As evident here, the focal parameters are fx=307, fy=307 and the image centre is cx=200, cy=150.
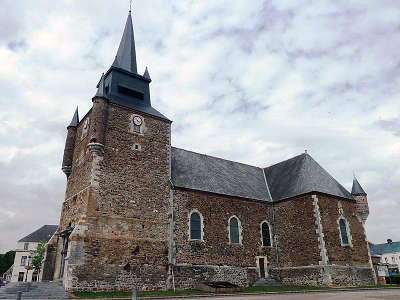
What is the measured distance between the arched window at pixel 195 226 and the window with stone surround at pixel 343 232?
427 inches

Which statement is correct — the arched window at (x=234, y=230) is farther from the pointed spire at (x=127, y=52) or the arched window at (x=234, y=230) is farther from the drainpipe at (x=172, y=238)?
the pointed spire at (x=127, y=52)

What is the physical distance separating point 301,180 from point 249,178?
480cm

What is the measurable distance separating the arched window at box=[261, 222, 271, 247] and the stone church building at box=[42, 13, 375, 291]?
0.11m

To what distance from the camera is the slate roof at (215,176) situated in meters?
22.8

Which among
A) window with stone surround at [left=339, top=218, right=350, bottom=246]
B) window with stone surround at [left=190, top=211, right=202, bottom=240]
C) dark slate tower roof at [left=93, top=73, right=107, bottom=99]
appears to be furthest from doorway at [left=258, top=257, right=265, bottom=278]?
dark slate tower roof at [left=93, top=73, right=107, bottom=99]

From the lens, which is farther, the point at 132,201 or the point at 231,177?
the point at 231,177

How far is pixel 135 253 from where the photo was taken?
717 inches

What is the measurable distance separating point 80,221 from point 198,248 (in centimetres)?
777

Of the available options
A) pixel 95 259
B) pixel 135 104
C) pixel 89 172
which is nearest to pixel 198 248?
pixel 95 259

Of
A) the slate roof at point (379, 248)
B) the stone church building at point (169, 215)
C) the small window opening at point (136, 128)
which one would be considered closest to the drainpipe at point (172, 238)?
the stone church building at point (169, 215)

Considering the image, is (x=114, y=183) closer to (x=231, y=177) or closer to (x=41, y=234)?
(x=231, y=177)

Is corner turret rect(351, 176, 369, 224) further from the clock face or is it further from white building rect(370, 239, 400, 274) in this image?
white building rect(370, 239, 400, 274)

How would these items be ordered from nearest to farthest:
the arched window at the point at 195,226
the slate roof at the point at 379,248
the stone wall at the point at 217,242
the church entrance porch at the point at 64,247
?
Answer: 1. the church entrance porch at the point at 64,247
2. the stone wall at the point at 217,242
3. the arched window at the point at 195,226
4. the slate roof at the point at 379,248

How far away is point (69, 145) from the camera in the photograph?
2303 cm
